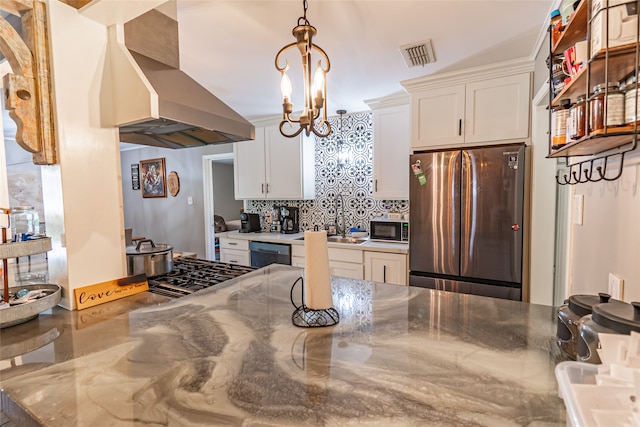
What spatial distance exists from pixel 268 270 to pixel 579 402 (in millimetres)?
1506

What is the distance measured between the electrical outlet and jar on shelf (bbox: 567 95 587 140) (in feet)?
1.57

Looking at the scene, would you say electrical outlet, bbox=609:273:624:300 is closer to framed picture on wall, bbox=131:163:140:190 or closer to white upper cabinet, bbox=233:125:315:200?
white upper cabinet, bbox=233:125:315:200

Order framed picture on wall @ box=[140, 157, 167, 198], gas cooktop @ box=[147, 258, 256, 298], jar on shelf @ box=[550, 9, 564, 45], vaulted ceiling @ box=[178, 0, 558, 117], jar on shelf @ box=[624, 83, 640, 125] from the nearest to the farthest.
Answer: jar on shelf @ box=[624, 83, 640, 125] → jar on shelf @ box=[550, 9, 564, 45] → gas cooktop @ box=[147, 258, 256, 298] → vaulted ceiling @ box=[178, 0, 558, 117] → framed picture on wall @ box=[140, 157, 167, 198]

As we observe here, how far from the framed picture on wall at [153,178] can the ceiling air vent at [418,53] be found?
454cm

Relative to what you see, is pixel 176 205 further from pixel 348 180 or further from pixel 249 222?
pixel 348 180

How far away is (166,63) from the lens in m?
1.58

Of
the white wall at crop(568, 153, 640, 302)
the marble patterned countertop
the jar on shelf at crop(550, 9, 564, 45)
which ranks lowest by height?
the marble patterned countertop

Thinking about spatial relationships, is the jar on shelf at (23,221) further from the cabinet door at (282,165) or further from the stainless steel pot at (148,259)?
the cabinet door at (282,165)

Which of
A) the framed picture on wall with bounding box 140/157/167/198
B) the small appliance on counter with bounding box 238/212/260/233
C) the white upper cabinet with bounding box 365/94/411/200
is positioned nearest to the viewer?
the white upper cabinet with bounding box 365/94/411/200

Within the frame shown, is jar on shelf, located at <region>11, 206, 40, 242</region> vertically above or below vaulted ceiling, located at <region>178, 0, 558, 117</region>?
below

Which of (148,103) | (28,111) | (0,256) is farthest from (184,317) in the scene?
(28,111)

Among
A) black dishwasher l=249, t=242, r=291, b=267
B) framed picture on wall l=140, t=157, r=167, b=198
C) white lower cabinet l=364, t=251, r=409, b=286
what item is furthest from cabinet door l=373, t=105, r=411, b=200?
framed picture on wall l=140, t=157, r=167, b=198

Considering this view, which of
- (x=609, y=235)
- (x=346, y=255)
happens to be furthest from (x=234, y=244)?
(x=609, y=235)

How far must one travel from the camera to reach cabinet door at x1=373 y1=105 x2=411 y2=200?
314cm
